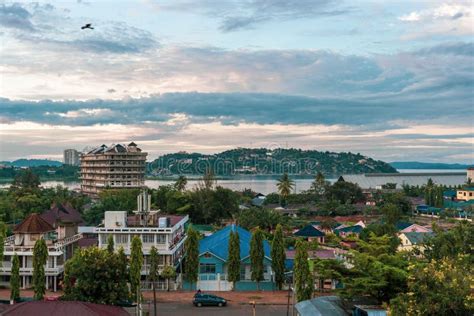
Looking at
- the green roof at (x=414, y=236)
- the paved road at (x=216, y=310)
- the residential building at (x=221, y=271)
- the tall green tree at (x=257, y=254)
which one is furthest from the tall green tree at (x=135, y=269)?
the green roof at (x=414, y=236)

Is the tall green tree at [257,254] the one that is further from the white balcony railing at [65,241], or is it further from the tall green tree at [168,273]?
the white balcony railing at [65,241]

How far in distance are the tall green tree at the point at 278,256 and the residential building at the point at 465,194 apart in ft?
209

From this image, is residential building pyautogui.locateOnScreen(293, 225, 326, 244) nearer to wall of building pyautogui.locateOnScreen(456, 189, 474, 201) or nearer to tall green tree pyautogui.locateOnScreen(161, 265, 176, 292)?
tall green tree pyautogui.locateOnScreen(161, 265, 176, 292)

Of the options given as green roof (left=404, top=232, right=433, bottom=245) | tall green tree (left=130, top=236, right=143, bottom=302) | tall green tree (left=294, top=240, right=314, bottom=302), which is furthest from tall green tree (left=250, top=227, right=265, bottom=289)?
green roof (left=404, top=232, right=433, bottom=245)

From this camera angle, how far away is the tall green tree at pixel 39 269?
2798 centimetres

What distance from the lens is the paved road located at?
26.5 m

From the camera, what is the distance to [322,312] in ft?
68.6

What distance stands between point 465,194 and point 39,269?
75.5 metres

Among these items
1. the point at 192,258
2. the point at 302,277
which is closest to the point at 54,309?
the point at 302,277

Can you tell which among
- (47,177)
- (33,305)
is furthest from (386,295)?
(47,177)

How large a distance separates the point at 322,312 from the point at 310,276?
21.1 ft

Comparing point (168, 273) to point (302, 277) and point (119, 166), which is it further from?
point (119, 166)

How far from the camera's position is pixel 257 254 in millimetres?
31547

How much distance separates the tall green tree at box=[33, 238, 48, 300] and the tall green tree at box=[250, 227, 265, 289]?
36.1 feet
